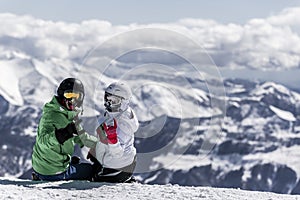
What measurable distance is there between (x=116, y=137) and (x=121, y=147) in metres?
0.48

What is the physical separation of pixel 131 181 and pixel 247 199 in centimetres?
305

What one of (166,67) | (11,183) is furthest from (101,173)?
(166,67)

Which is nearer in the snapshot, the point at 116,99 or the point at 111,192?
the point at 111,192

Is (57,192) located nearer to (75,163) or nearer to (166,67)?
(75,163)

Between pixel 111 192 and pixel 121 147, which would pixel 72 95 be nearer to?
pixel 121 147

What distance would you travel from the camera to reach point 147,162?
40.4ft

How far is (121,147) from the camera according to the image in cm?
1131

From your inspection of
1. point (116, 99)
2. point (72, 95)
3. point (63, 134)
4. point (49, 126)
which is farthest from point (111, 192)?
point (72, 95)

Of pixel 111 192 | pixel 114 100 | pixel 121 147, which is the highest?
pixel 114 100

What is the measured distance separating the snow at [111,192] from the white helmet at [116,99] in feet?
5.64

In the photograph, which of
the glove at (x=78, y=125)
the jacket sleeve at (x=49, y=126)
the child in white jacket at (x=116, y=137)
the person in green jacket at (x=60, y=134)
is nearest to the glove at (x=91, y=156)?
the child in white jacket at (x=116, y=137)

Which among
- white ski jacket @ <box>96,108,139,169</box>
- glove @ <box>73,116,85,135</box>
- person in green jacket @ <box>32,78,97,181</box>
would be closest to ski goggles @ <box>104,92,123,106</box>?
white ski jacket @ <box>96,108,139,169</box>

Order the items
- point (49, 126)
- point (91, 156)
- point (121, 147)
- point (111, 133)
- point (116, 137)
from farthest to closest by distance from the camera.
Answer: point (91, 156) < point (121, 147) < point (49, 126) < point (116, 137) < point (111, 133)

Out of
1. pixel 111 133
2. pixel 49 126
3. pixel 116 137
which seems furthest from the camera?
pixel 49 126
